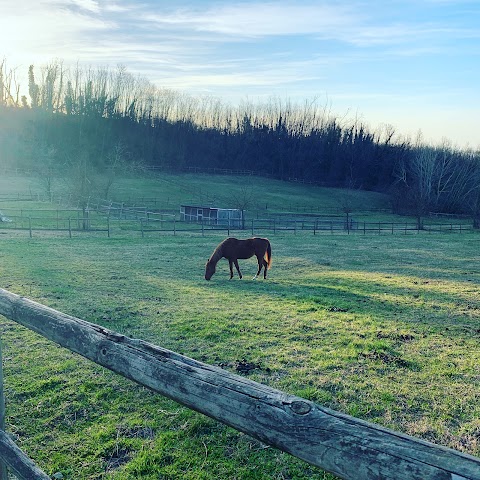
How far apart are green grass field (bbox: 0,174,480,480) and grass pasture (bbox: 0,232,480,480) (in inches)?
0.8

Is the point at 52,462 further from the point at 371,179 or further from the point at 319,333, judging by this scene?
the point at 371,179

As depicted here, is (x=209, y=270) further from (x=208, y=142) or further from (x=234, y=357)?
(x=208, y=142)

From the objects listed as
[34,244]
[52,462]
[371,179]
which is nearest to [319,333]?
[52,462]

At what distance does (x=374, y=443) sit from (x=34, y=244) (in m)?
21.0

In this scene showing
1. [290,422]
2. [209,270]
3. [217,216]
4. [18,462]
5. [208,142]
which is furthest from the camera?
[208,142]

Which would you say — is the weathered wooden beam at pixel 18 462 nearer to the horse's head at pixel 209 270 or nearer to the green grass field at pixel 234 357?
the green grass field at pixel 234 357

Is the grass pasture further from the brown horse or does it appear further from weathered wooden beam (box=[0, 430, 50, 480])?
weathered wooden beam (box=[0, 430, 50, 480])

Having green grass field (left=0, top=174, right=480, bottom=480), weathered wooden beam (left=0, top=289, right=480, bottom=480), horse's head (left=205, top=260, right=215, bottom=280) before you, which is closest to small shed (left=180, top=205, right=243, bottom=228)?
green grass field (left=0, top=174, right=480, bottom=480)

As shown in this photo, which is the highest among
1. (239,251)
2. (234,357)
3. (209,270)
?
(239,251)

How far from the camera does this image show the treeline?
213 feet

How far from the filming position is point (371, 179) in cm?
7994

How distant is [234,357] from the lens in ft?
21.3

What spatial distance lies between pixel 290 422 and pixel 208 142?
81.5 meters

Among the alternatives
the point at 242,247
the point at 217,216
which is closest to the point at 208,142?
the point at 217,216
